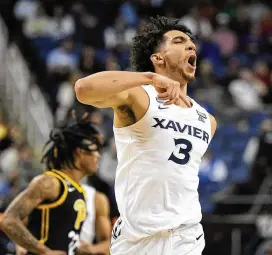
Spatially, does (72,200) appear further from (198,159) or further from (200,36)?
(200,36)

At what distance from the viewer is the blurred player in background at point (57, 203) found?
6.45 meters

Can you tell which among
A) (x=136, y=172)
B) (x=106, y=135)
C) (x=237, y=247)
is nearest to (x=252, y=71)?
(x=106, y=135)

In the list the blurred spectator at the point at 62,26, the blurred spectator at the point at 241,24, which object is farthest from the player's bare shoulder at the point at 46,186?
the blurred spectator at the point at 241,24

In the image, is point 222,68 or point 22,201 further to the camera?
point 222,68

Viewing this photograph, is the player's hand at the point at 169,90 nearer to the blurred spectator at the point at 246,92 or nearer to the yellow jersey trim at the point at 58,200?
the yellow jersey trim at the point at 58,200

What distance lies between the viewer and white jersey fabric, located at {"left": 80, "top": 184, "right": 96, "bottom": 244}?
793cm

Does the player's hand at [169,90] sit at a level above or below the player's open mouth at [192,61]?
above

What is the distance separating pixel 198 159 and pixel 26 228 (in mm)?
1809

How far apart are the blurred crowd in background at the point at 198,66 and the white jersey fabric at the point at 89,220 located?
2686 mm

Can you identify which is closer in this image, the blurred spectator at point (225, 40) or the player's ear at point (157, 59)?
the player's ear at point (157, 59)

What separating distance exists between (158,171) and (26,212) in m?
1.63

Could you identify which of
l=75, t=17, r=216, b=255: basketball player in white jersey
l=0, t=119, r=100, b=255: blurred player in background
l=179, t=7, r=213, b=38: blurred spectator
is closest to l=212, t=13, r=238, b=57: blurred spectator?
l=179, t=7, r=213, b=38: blurred spectator

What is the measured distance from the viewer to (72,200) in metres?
6.78

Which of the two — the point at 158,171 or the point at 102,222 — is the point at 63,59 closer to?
the point at 102,222
